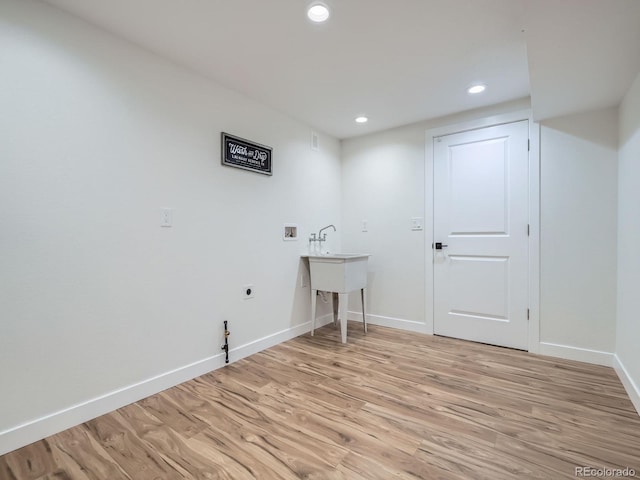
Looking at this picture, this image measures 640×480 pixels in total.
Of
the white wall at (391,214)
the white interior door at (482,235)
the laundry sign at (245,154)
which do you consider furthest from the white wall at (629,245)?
the laundry sign at (245,154)

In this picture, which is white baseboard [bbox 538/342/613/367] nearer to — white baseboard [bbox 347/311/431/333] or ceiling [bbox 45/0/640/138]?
white baseboard [bbox 347/311/431/333]

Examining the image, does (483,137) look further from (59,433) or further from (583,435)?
(59,433)

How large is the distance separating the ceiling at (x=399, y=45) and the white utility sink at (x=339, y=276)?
4.84 feet

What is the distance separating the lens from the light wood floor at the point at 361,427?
135cm

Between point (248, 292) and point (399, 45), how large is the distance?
7.01ft

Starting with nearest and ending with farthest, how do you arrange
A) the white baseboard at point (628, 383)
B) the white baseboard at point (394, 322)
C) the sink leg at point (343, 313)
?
the white baseboard at point (628, 383), the sink leg at point (343, 313), the white baseboard at point (394, 322)

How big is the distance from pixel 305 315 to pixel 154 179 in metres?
1.99

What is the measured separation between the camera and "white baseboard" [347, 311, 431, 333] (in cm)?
324

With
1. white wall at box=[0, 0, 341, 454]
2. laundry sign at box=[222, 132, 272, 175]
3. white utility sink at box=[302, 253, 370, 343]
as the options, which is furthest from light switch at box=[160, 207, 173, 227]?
white utility sink at box=[302, 253, 370, 343]

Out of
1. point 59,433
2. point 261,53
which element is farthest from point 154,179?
point 59,433

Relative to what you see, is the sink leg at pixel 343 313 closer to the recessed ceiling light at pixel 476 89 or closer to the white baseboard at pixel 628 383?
the white baseboard at pixel 628 383

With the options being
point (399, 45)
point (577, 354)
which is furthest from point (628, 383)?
point (399, 45)

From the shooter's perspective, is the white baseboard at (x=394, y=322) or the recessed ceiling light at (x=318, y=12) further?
the white baseboard at (x=394, y=322)

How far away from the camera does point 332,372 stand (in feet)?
7.58
